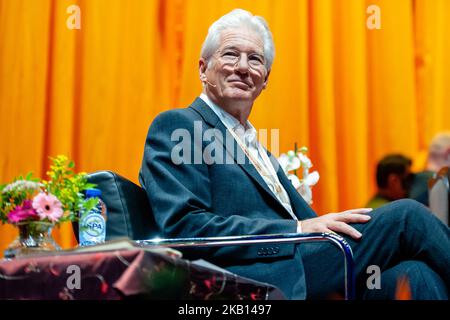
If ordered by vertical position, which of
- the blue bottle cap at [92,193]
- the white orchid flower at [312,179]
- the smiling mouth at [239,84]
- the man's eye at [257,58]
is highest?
the man's eye at [257,58]

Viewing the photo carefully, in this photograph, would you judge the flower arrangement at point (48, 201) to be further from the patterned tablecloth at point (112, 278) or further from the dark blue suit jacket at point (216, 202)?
the patterned tablecloth at point (112, 278)

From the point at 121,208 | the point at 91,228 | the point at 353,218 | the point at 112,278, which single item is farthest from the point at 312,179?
the point at 112,278

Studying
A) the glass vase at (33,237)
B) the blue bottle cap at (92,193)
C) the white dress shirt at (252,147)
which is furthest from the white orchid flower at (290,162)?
the glass vase at (33,237)

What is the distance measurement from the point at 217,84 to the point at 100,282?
108cm

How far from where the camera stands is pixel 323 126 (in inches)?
150

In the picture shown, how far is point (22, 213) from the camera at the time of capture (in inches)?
75.7

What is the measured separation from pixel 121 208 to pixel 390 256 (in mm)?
709

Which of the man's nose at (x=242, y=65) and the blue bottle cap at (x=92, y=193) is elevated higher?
the man's nose at (x=242, y=65)

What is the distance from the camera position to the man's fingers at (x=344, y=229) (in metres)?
1.99

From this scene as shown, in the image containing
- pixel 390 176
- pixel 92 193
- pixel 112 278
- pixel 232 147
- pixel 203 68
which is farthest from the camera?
pixel 390 176

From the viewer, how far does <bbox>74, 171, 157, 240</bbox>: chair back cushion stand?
6.94 feet

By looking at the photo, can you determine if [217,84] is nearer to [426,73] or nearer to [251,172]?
[251,172]

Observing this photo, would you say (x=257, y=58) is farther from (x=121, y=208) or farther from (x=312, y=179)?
(x=121, y=208)

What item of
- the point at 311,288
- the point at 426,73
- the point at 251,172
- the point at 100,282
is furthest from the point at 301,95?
the point at 100,282
